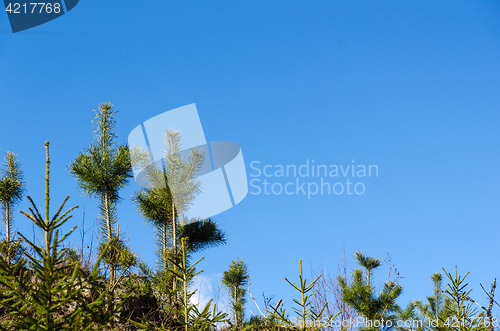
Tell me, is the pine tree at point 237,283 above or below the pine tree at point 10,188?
below

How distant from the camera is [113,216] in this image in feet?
23.7

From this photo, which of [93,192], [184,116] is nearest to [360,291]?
[184,116]

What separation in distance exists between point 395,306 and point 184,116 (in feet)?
31.3

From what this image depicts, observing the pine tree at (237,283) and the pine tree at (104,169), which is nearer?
the pine tree at (104,169)

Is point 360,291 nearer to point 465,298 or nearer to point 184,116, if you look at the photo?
point 184,116

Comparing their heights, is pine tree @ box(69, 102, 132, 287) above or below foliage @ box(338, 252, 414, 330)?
above

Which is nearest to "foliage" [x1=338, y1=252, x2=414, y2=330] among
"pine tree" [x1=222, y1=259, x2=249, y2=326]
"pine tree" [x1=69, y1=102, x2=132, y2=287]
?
"pine tree" [x1=222, y1=259, x2=249, y2=326]

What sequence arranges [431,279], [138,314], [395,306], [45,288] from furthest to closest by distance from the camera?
[431,279] < [395,306] < [138,314] < [45,288]

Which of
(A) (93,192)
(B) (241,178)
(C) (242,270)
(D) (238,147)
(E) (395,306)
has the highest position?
(D) (238,147)

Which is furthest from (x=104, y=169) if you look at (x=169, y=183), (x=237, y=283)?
(x=237, y=283)

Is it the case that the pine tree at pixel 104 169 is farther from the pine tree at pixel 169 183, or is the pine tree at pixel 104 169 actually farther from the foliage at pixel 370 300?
the foliage at pixel 370 300

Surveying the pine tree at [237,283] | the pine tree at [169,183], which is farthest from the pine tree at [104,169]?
the pine tree at [237,283]

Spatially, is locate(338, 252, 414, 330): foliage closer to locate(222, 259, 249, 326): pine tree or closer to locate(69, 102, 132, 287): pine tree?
locate(222, 259, 249, 326): pine tree

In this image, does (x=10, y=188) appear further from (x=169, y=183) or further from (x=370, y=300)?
(x=370, y=300)
